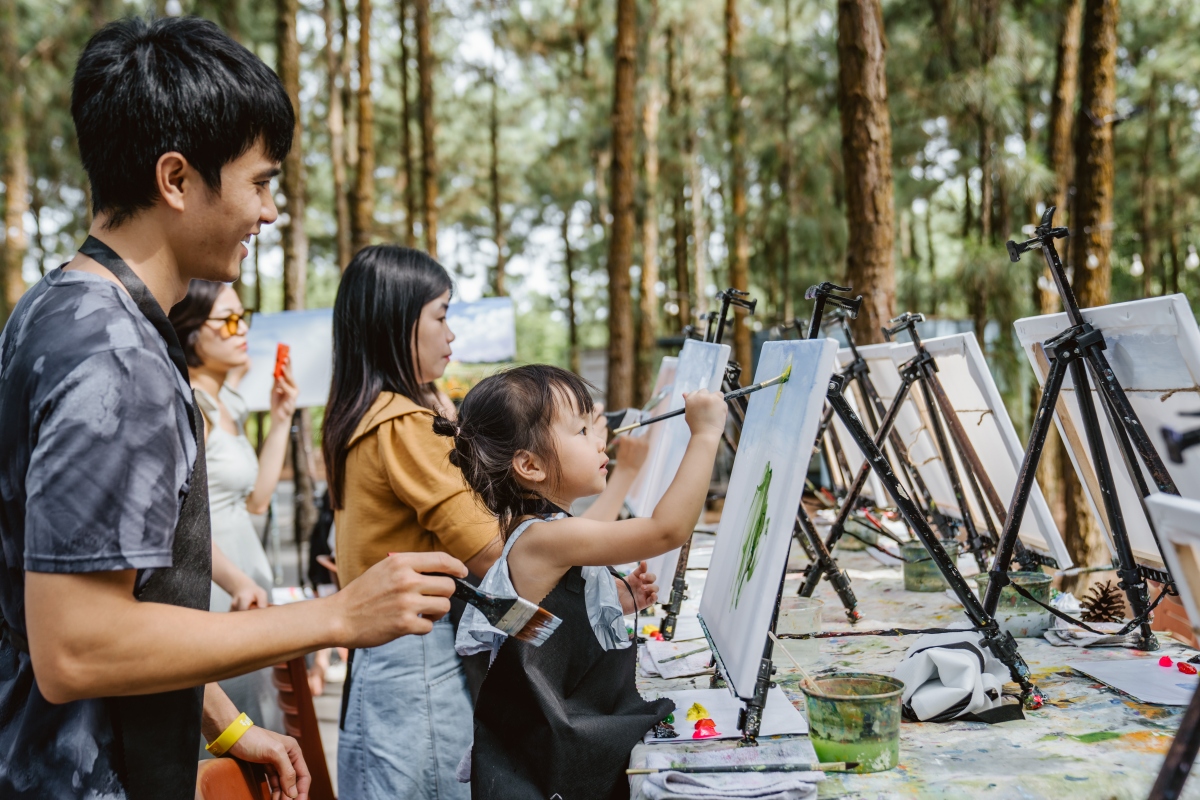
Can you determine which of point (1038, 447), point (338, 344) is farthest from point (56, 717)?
point (1038, 447)

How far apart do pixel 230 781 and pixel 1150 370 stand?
72.8 inches

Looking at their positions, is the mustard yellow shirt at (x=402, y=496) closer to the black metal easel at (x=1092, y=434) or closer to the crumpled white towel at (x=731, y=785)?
the crumpled white towel at (x=731, y=785)

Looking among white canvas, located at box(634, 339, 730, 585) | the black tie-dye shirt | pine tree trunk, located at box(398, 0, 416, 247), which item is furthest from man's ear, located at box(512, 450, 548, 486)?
pine tree trunk, located at box(398, 0, 416, 247)

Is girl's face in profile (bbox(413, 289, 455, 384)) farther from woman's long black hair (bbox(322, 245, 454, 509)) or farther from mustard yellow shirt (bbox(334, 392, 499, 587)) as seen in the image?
mustard yellow shirt (bbox(334, 392, 499, 587))

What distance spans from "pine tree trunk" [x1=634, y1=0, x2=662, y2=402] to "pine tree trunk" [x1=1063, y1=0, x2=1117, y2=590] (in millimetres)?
6283

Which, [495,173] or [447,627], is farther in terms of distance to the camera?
[495,173]

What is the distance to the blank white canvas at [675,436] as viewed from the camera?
7.30 feet

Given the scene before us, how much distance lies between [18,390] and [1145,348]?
1.91m

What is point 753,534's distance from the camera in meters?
1.55

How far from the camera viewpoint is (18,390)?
37.2 inches

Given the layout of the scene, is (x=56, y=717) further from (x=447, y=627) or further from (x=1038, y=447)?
(x=1038, y=447)

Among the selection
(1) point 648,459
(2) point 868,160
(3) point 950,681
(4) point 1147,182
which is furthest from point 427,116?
(4) point 1147,182

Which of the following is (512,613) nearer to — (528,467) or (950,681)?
(528,467)

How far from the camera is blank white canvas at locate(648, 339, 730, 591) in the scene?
7.30 ft
